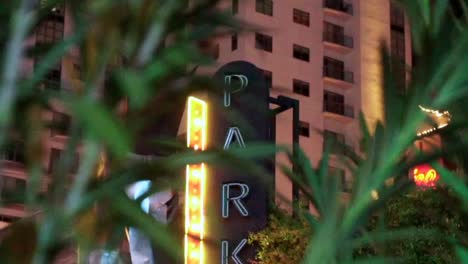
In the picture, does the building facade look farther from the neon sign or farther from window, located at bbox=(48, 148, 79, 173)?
window, located at bbox=(48, 148, 79, 173)

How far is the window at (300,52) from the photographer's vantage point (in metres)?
33.9

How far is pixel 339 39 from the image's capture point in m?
35.5

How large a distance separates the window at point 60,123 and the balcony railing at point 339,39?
3374cm

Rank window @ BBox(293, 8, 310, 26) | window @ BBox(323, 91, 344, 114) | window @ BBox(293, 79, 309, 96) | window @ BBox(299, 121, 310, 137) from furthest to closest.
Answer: window @ BBox(323, 91, 344, 114), window @ BBox(293, 8, 310, 26), window @ BBox(293, 79, 309, 96), window @ BBox(299, 121, 310, 137)

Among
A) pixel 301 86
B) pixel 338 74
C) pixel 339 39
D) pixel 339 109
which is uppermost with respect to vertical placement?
pixel 339 39

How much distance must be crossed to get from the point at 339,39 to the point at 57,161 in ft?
113

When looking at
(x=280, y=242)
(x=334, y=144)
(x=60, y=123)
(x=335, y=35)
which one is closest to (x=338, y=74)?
(x=335, y=35)

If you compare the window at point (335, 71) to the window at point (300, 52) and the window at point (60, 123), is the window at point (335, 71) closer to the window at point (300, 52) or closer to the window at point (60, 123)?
the window at point (300, 52)

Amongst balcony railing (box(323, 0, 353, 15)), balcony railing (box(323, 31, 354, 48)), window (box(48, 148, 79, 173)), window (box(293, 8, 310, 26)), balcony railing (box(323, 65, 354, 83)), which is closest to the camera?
window (box(48, 148, 79, 173))

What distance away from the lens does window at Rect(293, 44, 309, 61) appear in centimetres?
3394

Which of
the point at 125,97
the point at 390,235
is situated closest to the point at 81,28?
the point at 125,97

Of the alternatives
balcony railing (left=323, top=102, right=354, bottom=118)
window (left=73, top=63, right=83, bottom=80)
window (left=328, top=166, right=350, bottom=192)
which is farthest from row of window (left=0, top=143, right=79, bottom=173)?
balcony railing (left=323, top=102, right=354, bottom=118)

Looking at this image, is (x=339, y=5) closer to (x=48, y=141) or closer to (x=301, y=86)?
(x=301, y=86)

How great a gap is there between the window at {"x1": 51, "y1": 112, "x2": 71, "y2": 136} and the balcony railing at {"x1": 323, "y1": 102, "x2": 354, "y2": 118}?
32827 millimetres
